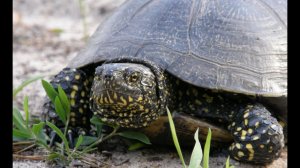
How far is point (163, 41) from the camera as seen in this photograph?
2.69 metres

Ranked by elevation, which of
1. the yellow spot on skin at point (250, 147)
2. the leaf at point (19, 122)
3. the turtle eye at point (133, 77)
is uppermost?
the turtle eye at point (133, 77)

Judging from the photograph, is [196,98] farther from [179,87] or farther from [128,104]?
[128,104]

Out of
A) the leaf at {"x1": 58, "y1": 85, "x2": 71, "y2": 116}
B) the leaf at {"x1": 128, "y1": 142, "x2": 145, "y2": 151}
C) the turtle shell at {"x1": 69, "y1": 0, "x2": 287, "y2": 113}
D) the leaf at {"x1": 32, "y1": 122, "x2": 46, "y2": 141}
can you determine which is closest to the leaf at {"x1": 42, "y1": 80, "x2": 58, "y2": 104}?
the leaf at {"x1": 58, "y1": 85, "x2": 71, "y2": 116}

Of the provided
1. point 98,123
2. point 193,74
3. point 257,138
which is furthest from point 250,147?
point 98,123

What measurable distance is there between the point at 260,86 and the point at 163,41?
56cm

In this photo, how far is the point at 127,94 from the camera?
2.32 m

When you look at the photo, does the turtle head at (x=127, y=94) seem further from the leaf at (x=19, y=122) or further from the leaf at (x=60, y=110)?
the leaf at (x=19, y=122)

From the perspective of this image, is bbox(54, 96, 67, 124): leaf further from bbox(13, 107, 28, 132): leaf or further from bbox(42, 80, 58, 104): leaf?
bbox(13, 107, 28, 132): leaf

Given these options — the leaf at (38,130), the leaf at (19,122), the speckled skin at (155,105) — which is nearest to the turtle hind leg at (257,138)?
the speckled skin at (155,105)

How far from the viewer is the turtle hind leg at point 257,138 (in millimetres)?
2467

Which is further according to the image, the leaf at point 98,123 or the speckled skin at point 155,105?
the leaf at point 98,123

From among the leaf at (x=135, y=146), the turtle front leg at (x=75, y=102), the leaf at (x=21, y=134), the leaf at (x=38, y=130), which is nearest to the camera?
the leaf at (x=38, y=130)

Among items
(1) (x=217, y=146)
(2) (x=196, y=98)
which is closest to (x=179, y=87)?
(2) (x=196, y=98)

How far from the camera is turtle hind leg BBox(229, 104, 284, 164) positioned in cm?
247
